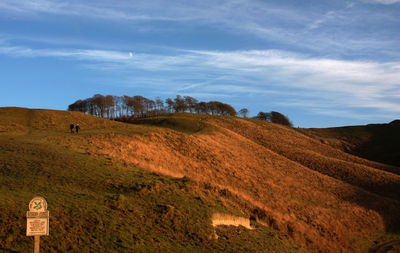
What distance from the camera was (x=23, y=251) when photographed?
12.2 m

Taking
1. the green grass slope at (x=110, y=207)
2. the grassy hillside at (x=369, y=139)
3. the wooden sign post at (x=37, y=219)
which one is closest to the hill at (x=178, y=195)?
the green grass slope at (x=110, y=207)

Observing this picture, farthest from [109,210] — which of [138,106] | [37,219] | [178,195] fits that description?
[138,106]

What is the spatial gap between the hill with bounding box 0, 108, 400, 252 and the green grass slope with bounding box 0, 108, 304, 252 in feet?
0.22

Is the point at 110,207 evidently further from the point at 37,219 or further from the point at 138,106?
the point at 138,106

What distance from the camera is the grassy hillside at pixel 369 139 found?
318 ft

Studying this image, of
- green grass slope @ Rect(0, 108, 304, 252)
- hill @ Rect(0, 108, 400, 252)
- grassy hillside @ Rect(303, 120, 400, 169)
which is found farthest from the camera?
grassy hillside @ Rect(303, 120, 400, 169)

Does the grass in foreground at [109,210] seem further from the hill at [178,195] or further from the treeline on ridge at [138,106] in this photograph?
the treeline on ridge at [138,106]

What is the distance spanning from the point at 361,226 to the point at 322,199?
269 inches

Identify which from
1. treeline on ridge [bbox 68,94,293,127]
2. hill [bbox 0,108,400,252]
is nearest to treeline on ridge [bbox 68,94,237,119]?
treeline on ridge [bbox 68,94,293,127]

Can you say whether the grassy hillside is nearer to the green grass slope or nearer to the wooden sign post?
the green grass slope

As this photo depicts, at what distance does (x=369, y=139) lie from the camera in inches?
4545

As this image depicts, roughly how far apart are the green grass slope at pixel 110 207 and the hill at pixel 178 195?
67 mm

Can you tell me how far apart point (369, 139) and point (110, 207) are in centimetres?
11722

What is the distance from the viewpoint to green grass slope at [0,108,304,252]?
14.0 m
